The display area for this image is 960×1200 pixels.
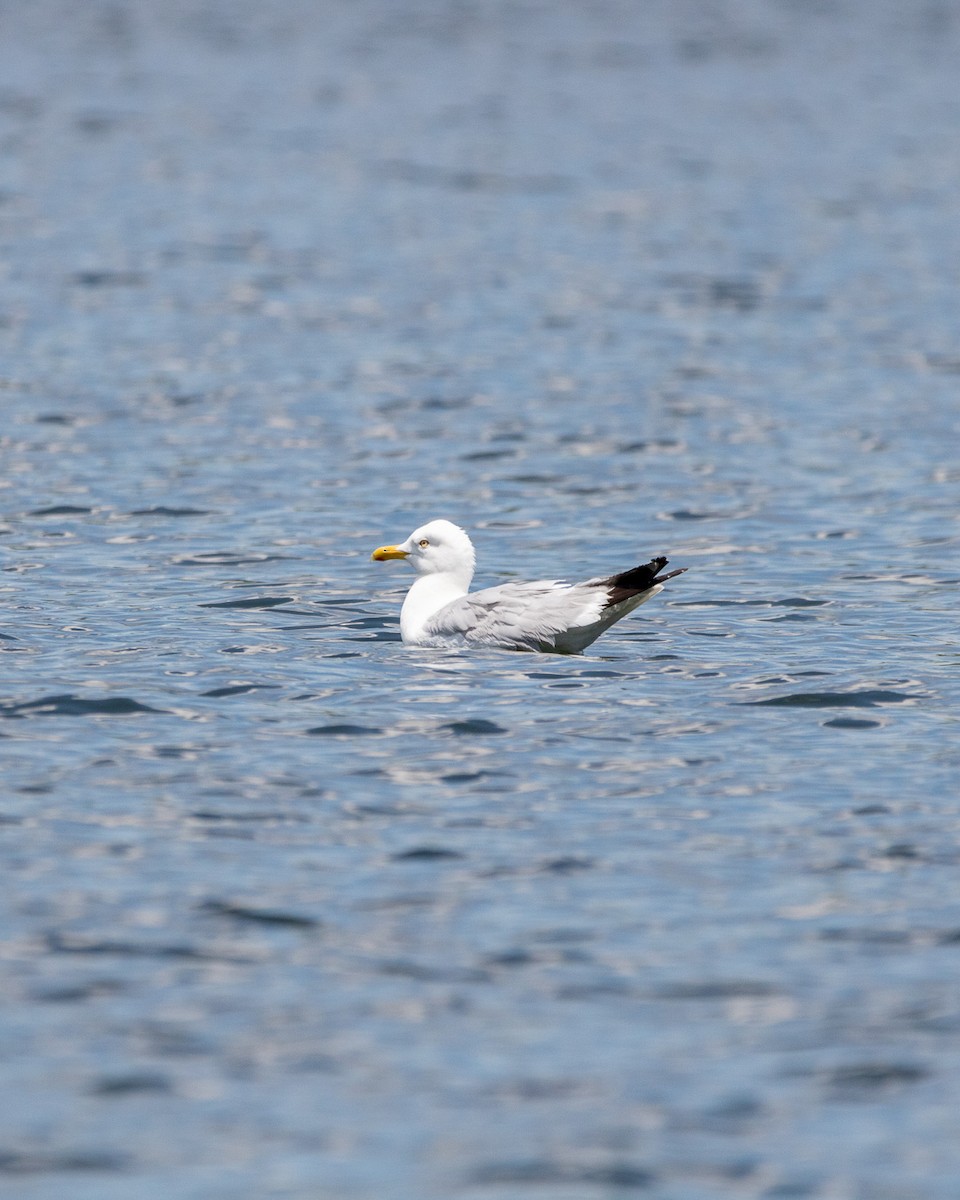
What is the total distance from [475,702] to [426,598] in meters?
2.22

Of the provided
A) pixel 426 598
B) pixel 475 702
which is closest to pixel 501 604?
pixel 426 598

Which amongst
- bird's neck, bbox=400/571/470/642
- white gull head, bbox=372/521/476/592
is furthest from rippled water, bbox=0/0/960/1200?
white gull head, bbox=372/521/476/592

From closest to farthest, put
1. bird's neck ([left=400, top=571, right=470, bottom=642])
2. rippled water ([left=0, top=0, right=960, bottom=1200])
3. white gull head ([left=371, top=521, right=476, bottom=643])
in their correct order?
rippled water ([left=0, top=0, right=960, bottom=1200])
bird's neck ([left=400, top=571, right=470, bottom=642])
white gull head ([left=371, top=521, right=476, bottom=643])

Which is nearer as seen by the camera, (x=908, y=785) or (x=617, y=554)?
(x=908, y=785)

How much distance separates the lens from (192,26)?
64.2m

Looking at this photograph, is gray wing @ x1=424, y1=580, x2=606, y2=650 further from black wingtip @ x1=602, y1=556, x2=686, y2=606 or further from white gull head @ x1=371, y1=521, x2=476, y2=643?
white gull head @ x1=371, y1=521, x2=476, y2=643

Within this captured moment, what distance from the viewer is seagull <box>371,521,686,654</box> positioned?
603 inches

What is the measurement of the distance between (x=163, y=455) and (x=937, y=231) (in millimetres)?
18549

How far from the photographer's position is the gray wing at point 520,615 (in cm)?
1538

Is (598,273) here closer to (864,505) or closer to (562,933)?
(864,505)

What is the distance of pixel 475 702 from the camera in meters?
14.3

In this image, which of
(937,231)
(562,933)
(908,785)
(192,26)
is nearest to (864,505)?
(908,785)

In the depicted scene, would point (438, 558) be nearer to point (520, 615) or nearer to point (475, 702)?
point (520, 615)

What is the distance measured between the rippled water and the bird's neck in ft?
0.90
